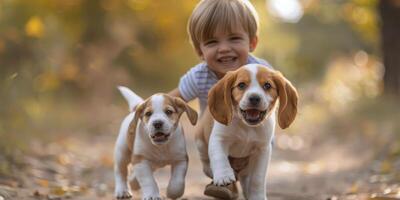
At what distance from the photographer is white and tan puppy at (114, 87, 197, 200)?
4.88m

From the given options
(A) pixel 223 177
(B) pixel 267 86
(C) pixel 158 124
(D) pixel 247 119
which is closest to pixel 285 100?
(B) pixel 267 86

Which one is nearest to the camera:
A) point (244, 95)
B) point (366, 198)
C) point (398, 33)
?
point (244, 95)

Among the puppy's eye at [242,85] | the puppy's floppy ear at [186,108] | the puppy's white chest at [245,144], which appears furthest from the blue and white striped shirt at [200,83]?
the puppy's eye at [242,85]

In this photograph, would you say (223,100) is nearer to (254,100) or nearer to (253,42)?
(254,100)

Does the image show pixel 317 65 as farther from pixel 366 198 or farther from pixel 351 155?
pixel 366 198

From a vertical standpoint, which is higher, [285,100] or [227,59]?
[227,59]

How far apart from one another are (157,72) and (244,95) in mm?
11417

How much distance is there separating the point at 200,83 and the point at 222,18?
0.63 m

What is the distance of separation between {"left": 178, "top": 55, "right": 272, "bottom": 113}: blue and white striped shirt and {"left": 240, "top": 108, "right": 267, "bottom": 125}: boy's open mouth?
1.15 meters

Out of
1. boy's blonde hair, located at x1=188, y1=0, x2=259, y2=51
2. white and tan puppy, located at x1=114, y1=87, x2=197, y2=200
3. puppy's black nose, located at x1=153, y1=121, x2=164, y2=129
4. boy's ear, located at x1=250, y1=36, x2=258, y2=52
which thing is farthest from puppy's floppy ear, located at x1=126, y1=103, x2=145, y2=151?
boy's ear, located at x1=250, y1=36, x2=258, y2=52

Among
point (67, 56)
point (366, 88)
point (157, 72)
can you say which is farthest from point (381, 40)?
point (67, 56)

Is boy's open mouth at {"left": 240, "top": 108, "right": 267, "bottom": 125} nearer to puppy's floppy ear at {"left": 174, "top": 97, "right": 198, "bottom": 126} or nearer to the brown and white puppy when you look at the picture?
the brown and white puppy

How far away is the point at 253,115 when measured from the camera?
463cm

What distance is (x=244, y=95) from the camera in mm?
4562
